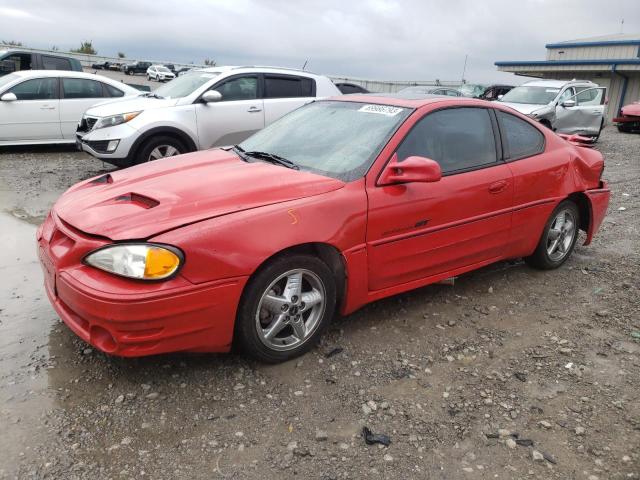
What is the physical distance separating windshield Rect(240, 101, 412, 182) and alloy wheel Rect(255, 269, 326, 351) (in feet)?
2.33

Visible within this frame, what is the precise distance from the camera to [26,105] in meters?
9.80

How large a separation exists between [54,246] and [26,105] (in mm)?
8168

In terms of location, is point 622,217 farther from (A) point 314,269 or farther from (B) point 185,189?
(B) point 185,189

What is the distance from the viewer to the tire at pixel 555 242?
15.3 feet

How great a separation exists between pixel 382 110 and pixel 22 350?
283 centimetres

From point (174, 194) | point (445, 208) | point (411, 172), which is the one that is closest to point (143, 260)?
point (174, 194)

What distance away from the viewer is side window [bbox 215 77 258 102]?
8.01m

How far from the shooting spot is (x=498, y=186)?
4.02 m

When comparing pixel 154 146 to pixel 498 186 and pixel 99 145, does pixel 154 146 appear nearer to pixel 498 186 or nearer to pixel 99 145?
pixel 99 145

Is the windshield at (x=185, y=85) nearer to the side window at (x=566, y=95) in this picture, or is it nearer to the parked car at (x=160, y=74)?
the side window at (x=566, y=95)

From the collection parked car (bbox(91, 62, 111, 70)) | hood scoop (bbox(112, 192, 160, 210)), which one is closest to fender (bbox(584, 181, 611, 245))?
hood scoop (bbox(112, 192, 160, 210))

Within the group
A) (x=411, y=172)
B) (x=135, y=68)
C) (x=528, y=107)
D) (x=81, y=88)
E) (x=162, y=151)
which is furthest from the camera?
(x=135, y=68)

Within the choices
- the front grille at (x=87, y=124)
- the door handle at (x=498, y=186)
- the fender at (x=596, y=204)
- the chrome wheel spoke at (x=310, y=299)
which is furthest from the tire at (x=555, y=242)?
the front grille at (x=87, y=124)

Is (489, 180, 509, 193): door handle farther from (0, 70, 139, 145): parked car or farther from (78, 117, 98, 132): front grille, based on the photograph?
(0, 70, 139, 145): parked car
